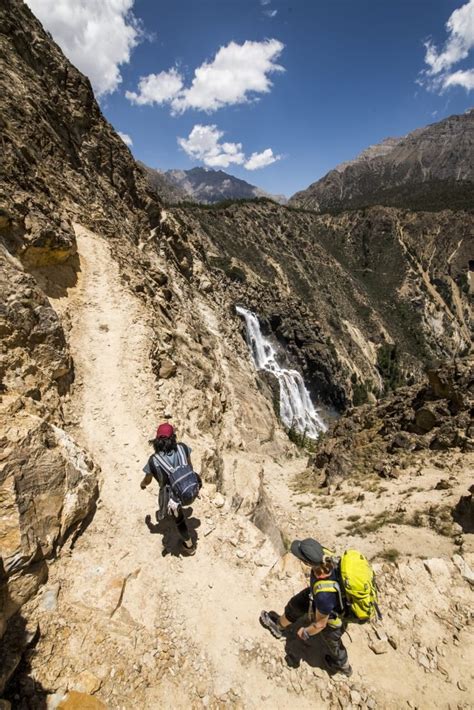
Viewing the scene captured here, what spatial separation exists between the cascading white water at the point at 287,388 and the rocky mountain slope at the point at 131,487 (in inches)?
714

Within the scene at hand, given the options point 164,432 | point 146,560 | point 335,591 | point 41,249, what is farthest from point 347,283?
point 335,591

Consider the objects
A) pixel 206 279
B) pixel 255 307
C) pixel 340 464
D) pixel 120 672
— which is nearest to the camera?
pixel 120 672

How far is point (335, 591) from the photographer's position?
12.8ft

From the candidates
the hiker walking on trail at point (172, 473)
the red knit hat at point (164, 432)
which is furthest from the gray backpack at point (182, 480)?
the red knit hat at point (164, 432)

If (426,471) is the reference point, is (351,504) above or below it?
below

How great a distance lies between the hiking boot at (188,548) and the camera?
5.78 metres

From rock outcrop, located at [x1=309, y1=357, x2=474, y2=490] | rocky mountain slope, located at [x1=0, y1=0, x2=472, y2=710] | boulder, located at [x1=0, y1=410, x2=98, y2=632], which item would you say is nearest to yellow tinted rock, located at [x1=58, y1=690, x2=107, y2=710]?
rocky mountain slope, located at [x1=0, y1=0, x2=472, y2=710]

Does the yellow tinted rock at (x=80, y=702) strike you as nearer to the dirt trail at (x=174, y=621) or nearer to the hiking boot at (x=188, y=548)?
the dirt trail at (x=174, y=621)

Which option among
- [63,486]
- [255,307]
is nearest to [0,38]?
[63,486]

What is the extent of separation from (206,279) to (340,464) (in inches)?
769

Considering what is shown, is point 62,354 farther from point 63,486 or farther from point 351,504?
point 351,504

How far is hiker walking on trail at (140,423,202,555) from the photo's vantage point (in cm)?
521

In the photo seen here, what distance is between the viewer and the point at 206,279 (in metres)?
30.6

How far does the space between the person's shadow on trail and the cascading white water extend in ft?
118
